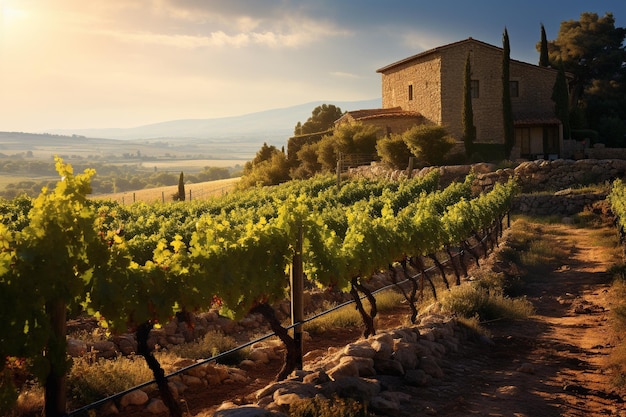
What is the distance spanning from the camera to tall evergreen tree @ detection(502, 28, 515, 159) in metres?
35.7

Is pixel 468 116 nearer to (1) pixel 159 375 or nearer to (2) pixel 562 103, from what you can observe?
(2) pixel 562 103

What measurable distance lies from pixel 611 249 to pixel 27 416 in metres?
17.0

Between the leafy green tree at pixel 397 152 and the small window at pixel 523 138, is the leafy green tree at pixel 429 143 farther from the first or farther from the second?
the small window at pixel 523 138

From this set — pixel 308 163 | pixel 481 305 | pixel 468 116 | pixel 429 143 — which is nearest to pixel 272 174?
pixel 308 163

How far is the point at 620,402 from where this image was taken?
714cm

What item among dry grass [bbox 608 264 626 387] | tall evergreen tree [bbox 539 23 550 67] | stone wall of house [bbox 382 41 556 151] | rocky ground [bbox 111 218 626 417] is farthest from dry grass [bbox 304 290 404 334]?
tall evergreen tree [bbox 539 23 550 67]

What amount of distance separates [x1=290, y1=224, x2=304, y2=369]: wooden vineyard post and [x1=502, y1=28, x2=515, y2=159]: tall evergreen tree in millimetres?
29984

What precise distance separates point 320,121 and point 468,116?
2356 cm

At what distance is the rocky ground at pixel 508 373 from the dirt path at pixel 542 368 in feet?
0.04

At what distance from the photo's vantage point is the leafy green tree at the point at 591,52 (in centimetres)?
4606

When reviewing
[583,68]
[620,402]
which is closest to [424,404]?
[620,402]

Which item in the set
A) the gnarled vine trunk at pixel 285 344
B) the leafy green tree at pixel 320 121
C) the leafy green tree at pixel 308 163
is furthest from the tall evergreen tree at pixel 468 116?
the gnarled vine trunk at pixel 285 344

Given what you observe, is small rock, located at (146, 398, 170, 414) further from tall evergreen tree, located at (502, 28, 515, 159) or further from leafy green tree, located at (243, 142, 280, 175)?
leafy green tree, located at (243, 142, 280, 175)

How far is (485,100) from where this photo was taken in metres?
38.7
